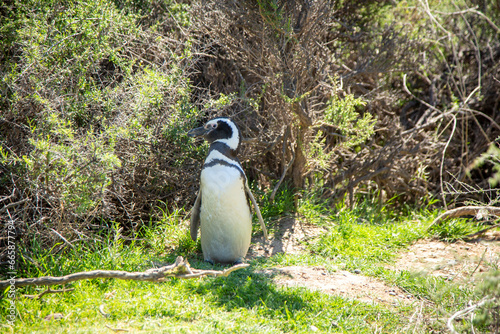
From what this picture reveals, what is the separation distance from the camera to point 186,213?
5.23m

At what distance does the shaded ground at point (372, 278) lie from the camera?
12.7ft

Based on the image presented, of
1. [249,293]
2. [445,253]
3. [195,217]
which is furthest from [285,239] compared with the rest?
[445,253]

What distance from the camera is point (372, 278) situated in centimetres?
427

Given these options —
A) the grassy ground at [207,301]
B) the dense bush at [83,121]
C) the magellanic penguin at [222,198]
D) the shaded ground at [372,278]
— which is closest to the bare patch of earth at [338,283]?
the shaded ground at [372,278]

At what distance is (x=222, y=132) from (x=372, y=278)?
2.02m

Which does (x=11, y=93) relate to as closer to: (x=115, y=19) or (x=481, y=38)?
(x=115, y=19)

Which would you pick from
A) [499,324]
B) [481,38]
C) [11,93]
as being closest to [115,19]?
[11,93]

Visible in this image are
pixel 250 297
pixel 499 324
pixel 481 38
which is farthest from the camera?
pixel 481 38

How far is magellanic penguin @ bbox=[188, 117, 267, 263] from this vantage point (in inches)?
170

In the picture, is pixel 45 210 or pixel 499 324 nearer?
pixel 499 324

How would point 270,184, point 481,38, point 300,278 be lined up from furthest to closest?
point 481,38 < point 270,184 < point 300,278

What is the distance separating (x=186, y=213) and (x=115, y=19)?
2.30 meters

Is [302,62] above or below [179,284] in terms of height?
above

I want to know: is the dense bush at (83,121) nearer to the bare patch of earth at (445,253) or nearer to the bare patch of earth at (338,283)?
the bare patch of earth at (338,283)
